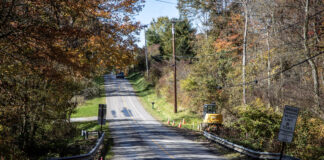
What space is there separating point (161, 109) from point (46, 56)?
31.8m

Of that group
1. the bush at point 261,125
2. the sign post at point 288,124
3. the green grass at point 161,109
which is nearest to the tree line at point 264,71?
the bush at point 261,125

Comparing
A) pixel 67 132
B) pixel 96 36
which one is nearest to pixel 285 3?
pixel 96 36

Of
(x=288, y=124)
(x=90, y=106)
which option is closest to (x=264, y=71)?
(x=288, y=124)

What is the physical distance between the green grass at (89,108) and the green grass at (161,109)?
769 cm

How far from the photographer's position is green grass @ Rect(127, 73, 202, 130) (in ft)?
105

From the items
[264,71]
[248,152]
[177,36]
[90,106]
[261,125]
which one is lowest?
[248,152]

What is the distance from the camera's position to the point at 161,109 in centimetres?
4066

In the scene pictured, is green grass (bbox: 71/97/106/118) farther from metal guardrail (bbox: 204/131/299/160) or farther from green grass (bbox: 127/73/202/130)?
metal guardrail (bbox: 204/131/299/160)

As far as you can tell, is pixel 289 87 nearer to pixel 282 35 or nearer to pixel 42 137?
pixel 282 35

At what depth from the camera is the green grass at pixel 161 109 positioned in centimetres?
3201

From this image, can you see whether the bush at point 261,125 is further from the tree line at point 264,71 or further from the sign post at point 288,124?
the sign post at point 288,124

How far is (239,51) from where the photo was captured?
40375 mm

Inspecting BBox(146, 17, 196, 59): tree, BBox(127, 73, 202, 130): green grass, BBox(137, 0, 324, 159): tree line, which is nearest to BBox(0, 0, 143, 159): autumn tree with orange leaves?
BBox(137, 0, 324, 159): tree line

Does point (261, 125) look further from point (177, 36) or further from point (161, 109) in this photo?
point (177, 36)
